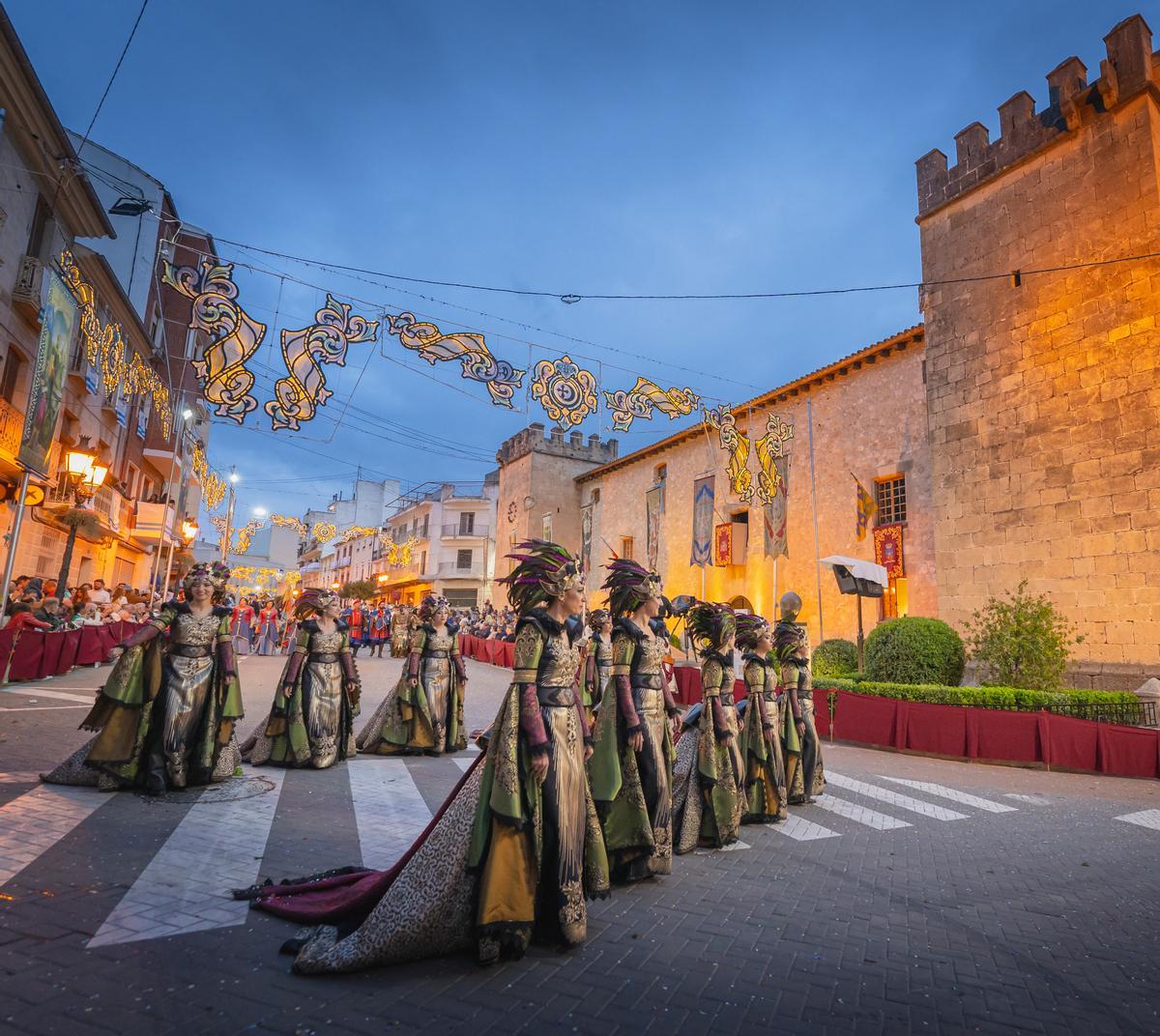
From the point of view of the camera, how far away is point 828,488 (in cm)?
2319

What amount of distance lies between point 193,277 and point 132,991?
27.3 feet

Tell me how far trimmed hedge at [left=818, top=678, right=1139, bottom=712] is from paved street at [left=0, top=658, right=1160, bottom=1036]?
197 inches

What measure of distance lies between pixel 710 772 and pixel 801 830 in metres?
1.47

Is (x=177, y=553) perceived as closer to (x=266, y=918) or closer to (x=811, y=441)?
(x=811, y=441)

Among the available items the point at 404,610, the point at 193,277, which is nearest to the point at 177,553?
the point at 404,610

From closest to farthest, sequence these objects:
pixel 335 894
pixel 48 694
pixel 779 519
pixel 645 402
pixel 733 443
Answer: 1. pixel 335 894
2. pixel 48 694
3. pixel 645 402
4. pixel 733 443
5. pixel 779 519

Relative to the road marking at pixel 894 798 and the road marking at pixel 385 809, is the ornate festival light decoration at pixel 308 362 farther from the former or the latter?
the road marking at pixel 894 798

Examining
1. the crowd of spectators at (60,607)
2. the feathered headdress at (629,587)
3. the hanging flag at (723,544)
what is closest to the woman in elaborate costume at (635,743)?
the feathered headdress at (629,587)

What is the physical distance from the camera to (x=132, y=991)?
2.91m

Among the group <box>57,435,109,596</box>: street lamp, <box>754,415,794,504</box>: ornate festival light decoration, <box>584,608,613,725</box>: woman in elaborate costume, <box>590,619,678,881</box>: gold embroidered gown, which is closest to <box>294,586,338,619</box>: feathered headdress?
<box>584,608,613,725</box>: woman in elaborate costume

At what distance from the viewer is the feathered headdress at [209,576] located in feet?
21.8

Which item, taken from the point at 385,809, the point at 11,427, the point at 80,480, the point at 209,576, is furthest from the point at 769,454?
the point at 11,427

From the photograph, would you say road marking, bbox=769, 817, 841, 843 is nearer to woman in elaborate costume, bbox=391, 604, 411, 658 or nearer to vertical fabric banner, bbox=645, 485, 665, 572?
woman in elaborate costume, bbox=391, 604, 411, 658

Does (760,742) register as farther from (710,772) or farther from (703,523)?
(703,523)
